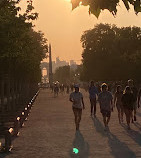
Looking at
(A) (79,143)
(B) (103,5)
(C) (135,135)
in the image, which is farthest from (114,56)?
(B) (103,5)

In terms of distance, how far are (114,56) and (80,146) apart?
7508cm

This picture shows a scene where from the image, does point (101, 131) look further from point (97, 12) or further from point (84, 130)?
point (97, 12)

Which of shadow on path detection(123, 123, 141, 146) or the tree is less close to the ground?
the tree

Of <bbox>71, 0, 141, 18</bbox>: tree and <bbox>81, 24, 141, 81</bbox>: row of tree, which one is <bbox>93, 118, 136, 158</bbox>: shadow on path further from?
<bbox>81, 24, 141, 81</bbox>: row of tree

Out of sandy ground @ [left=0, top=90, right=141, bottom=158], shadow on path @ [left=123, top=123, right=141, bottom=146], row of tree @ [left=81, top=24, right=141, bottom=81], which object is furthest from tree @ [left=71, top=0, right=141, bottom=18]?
row of tree @ [left=81, top=24, right=141, bottom=81]

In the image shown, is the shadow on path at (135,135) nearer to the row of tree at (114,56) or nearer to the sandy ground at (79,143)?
the sandy ground at (79,143)

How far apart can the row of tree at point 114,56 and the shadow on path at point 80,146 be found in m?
70.2

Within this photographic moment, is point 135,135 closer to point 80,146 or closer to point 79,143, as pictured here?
point 79,143

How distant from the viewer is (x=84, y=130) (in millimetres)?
17562

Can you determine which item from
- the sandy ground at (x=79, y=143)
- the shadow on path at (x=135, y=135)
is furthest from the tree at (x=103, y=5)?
the shadow on path at (x=135, y=135)

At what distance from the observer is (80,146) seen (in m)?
12.7

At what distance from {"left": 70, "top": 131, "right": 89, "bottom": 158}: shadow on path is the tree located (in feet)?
18.9

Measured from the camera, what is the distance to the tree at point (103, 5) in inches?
208

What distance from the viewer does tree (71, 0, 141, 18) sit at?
530 cm
